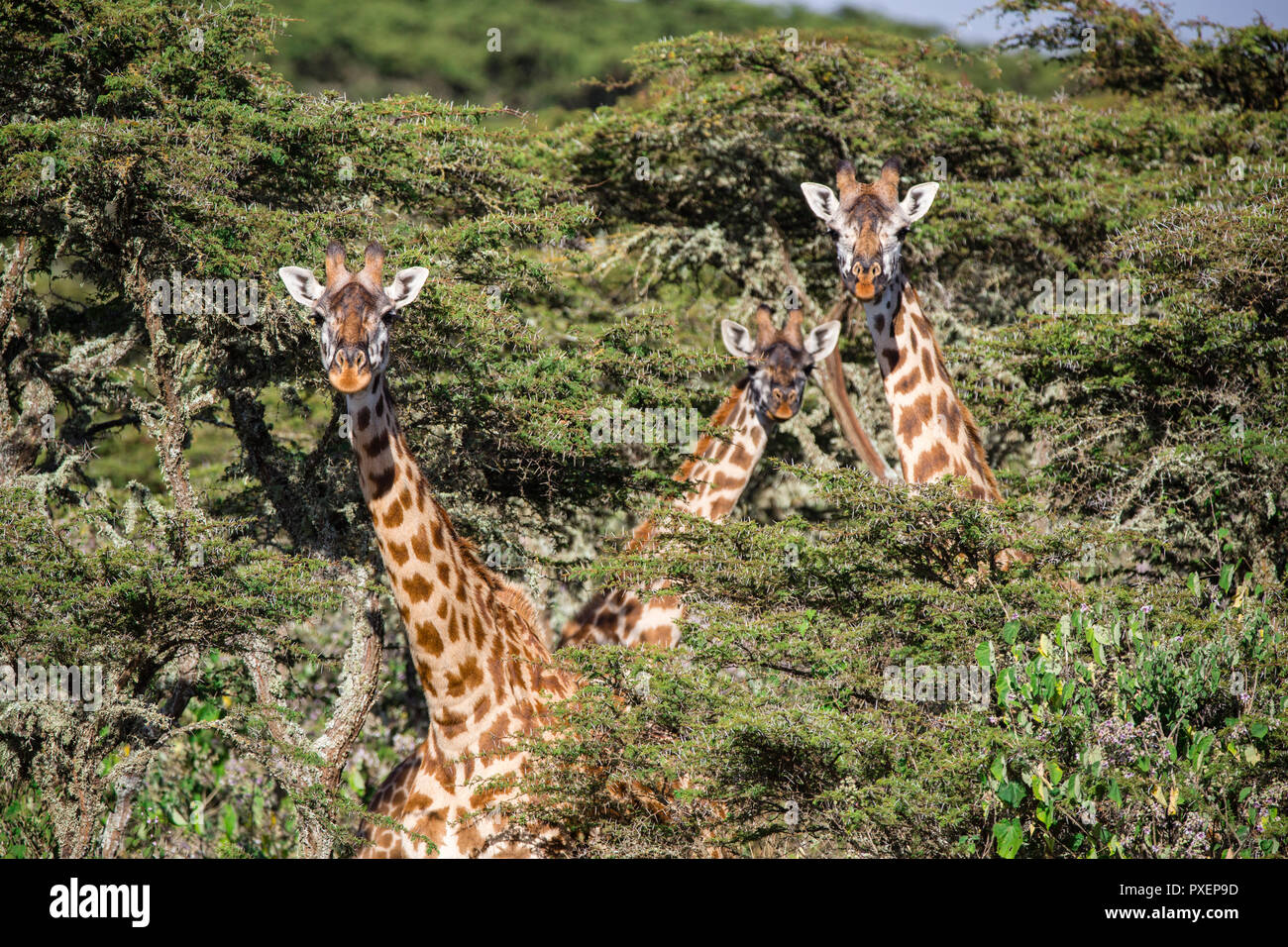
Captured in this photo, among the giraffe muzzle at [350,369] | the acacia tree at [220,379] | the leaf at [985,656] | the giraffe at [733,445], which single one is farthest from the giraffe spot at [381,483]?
the leaf at [985,656]

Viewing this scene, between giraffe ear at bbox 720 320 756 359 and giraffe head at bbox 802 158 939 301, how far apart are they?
1.36 m

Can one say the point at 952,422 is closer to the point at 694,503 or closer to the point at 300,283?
the point at 694,503

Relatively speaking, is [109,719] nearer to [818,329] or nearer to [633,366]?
[633,366]

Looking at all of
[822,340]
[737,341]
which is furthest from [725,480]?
[822,340]

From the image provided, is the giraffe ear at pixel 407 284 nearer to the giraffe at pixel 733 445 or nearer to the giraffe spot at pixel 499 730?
the giraffe spot at pixel 499 730

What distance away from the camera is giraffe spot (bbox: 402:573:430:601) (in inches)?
282

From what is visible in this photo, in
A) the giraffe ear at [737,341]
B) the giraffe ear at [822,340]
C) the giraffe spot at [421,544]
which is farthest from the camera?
the giraffe ear at [737,341]

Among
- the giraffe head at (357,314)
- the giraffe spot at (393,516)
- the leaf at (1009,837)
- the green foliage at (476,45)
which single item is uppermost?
the green foliage at (476,45)

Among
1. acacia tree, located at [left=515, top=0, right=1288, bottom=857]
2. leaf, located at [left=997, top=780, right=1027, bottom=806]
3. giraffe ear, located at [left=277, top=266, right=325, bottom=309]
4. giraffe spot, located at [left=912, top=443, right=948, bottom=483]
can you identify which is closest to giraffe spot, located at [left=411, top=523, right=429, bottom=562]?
acacia tree, located at [left=515, top=0, right=1288, bottom=857]

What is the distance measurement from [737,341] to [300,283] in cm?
→ 396

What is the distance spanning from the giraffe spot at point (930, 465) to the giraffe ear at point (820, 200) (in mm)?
1719

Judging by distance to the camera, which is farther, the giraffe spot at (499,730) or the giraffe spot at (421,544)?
the giraffe spot at (499,730)

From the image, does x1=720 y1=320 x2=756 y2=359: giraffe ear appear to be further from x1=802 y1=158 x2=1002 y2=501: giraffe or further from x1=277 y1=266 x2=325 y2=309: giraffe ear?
x1=277 y1=266 x2=325 y2=309: giraffe ear

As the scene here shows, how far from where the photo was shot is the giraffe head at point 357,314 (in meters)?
6.54
